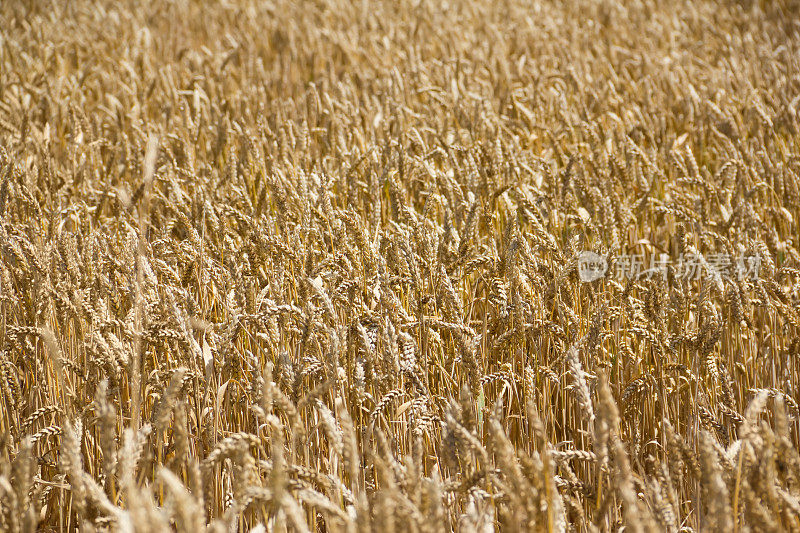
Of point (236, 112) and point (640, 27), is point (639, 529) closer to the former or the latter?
point (236, 112)

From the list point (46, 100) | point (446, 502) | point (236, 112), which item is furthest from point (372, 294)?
point (46, 100)

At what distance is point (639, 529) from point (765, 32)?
5953mm

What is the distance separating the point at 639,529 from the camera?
35.8 inches

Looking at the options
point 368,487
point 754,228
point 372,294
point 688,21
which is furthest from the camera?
point 688,21

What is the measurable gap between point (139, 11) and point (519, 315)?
6182mm

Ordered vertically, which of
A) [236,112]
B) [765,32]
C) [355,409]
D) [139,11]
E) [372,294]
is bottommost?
[355,409]

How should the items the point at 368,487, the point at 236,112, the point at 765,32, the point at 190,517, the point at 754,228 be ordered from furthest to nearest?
the point at 765,32 < the point at 236,112 < the point at 754,228 < the point at 368,487 < the point at 190,517

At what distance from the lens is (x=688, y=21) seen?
6.54m

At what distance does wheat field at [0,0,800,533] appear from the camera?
1172 mm

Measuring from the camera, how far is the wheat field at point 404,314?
117 centimetres

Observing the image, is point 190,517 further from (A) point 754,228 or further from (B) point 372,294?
(A) point 754,228

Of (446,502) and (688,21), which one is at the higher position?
(688,21)

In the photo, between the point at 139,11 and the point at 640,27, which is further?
the point at 139,11

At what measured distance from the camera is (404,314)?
1.72m
